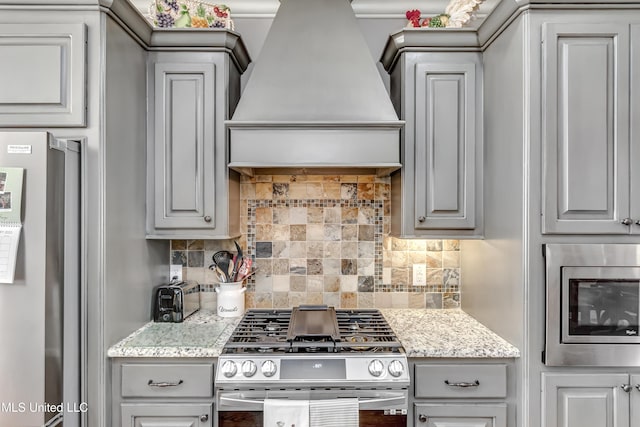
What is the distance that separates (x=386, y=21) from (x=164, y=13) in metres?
1.24

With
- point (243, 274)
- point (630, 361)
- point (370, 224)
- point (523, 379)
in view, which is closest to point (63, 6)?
point (243, 274)

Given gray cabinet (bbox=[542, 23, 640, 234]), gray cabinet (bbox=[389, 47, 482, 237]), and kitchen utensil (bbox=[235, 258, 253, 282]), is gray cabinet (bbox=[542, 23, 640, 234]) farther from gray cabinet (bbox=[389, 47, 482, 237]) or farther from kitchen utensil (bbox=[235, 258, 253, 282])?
kitchen utensil (bbox=[235, 258, 253, 282])

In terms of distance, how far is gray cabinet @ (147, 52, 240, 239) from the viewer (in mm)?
2041

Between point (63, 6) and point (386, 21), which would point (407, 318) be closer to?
point (386, 21)

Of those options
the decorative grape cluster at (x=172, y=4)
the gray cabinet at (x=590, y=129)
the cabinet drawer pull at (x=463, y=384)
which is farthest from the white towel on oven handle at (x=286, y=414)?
the decorative grape cluster at (x=172, y=4)

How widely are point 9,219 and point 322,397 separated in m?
1.35

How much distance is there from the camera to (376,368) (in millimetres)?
1649

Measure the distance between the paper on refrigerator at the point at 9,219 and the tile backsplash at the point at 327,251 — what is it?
39.4 inches

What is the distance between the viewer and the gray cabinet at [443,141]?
204cm

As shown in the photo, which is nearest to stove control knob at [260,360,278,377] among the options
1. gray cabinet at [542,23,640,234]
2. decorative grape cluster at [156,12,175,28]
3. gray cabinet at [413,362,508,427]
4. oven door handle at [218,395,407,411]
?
oven door handle at [218,395,407,411]

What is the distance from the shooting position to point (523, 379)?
1673mm

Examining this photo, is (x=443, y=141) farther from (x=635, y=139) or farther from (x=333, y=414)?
(x=333, y=414)

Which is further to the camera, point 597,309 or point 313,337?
point 313,337

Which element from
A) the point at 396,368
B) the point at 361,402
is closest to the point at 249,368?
the point at 361,402
